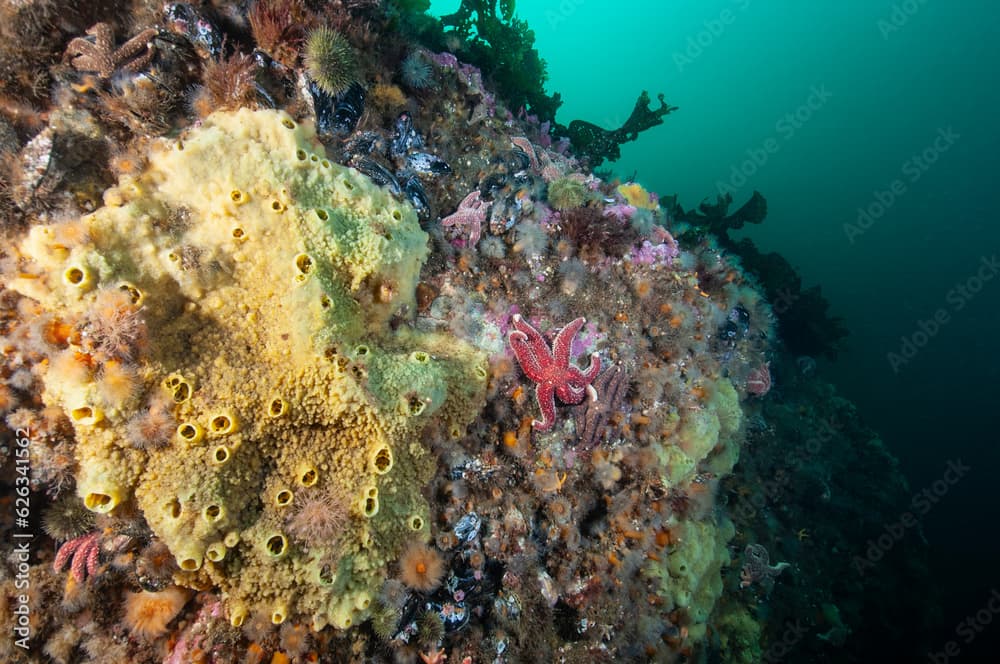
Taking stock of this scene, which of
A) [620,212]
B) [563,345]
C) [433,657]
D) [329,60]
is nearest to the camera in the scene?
[433,657]

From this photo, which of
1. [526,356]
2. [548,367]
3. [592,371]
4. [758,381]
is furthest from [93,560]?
[758,381]

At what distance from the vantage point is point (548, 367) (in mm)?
4121

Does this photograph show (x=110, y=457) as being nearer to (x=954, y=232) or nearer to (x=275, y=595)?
(x=275, y=595)

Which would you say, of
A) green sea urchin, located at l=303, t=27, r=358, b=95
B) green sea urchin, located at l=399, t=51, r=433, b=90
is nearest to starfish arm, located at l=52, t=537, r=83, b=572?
green sea urchin, located at l=303, t=27, r=358, b=95

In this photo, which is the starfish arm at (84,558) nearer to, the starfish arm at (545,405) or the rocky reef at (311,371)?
the rocky reef at (311,371)

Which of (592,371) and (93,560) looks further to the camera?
(592,371)

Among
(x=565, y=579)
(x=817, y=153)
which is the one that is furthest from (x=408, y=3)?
(x=817, y=153)

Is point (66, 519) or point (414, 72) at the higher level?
point (414, 72)

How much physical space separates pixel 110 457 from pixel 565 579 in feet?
13.0

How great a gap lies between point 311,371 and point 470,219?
2.32 meters

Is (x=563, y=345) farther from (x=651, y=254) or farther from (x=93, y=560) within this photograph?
(x=93, y=560)

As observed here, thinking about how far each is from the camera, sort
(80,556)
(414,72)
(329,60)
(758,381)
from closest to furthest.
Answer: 1. (80,556)
2. (329,60)
3. (414,72)
4. (758,381)

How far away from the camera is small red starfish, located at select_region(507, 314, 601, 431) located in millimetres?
4066

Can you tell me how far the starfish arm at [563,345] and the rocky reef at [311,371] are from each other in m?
0.02
